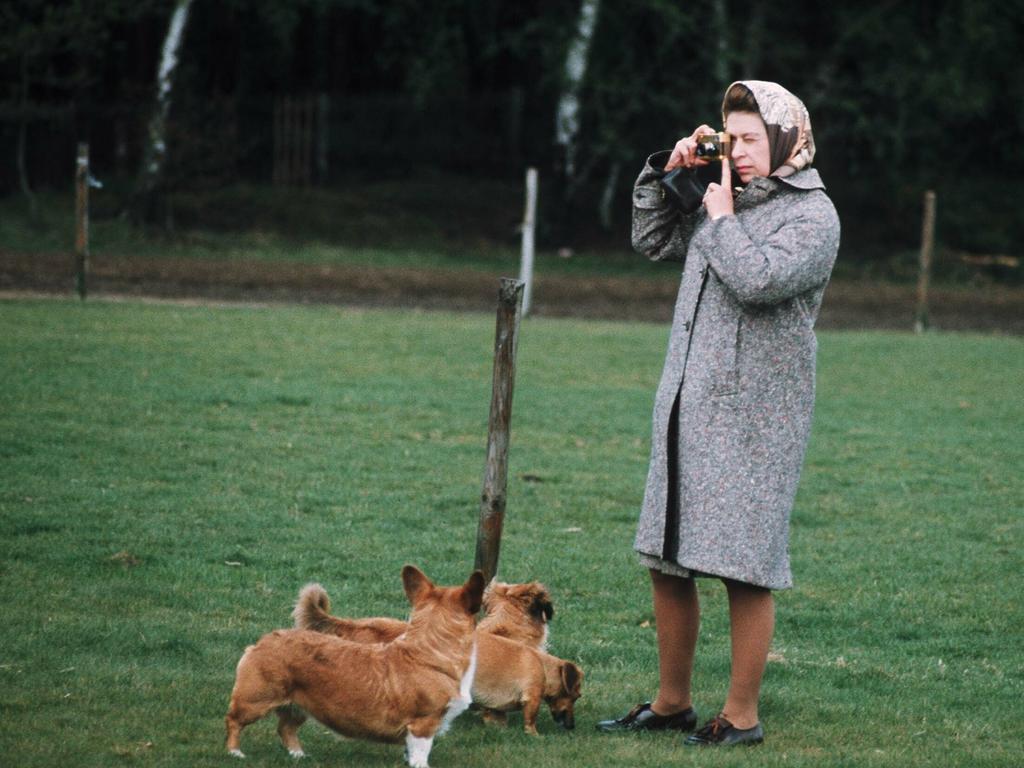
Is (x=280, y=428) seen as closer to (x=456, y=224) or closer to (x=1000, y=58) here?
(x=456, y=224)

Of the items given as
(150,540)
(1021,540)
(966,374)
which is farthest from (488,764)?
(966,374)

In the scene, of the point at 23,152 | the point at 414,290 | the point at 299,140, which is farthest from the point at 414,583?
the point at 299,140

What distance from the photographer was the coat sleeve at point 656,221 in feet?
16.5

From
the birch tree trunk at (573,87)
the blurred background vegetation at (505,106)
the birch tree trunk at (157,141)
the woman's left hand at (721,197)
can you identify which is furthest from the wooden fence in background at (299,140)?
the woman's left hand at (721,197)

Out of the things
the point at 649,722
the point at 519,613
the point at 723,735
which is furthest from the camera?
the point at 519,613

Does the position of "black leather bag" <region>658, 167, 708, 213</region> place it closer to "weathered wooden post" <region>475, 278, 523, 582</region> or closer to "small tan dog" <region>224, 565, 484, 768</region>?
"weathered wooden post" <region>475, 278, 523, 582</region>

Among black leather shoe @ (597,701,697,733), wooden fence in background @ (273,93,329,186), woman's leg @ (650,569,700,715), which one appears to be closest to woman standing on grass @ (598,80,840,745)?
woman's leg @ (650,569,700,715)

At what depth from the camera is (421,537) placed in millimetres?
8344

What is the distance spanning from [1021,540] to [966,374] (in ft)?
26.9

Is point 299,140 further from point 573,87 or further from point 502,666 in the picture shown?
point 502,666

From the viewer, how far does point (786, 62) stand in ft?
110

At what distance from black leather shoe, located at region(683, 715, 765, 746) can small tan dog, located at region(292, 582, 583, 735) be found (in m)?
0.50

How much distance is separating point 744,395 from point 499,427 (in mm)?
1462

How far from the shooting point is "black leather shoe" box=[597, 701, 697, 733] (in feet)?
17.0
